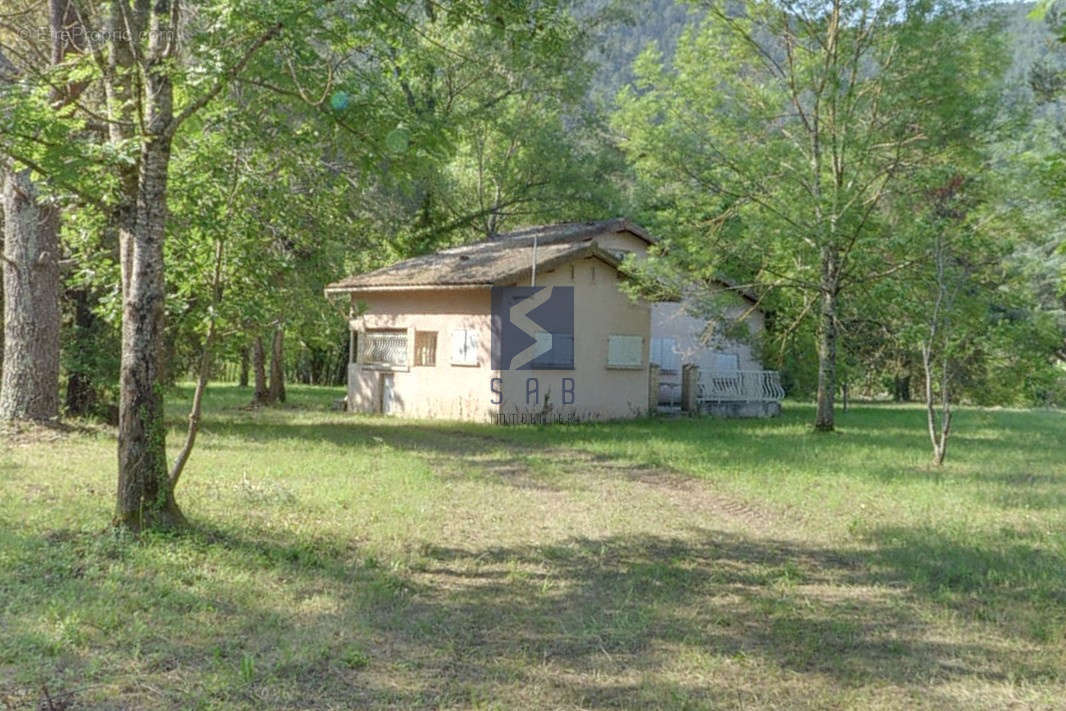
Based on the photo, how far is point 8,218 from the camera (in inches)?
516

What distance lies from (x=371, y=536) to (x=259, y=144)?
363cm

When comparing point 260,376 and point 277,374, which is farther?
point 277,374

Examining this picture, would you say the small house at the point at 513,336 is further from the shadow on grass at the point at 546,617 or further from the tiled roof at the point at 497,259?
the shadow on grass at the point at 546,617

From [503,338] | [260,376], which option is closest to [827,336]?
[503,338]

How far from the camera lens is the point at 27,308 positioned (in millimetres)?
12945

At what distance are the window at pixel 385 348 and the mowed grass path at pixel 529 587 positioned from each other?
30.4 ft

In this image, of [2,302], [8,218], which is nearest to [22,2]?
[8,218]

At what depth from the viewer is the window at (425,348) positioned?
68.0 feet

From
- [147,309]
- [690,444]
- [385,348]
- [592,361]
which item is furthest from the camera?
[385,348]

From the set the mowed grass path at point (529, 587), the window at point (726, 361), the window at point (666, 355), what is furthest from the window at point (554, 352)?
the mowed grass path at point (529, 587)

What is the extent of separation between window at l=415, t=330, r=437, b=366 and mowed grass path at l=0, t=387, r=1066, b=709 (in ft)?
27.5

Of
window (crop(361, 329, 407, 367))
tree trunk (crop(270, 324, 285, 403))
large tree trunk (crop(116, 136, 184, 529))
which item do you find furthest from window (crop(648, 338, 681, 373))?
large tree trunk (crop(116, 136, 184, 529))

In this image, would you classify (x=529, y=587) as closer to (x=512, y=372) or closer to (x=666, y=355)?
(x=512, y=372)

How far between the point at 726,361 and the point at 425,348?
9.54 meters
